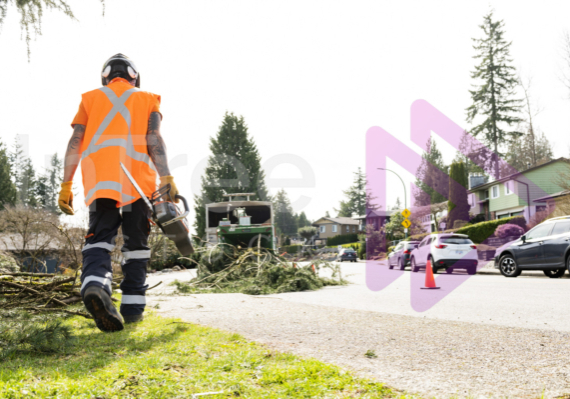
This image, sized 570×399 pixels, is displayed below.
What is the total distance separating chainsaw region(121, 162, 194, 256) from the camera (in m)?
3.83

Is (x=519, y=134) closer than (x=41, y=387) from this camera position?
No

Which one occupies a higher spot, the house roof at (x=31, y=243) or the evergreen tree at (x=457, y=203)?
the evergreen tree at (x=457, y=203)

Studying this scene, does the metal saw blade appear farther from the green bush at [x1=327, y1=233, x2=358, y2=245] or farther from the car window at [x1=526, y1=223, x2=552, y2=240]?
the green bush at [x1=327, y1=233, x2=358, y2=245]

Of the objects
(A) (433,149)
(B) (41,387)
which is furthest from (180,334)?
(A) (433,149)

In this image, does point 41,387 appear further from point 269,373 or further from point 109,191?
point 109,191

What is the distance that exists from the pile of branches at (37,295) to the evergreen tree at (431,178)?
77.4 meters

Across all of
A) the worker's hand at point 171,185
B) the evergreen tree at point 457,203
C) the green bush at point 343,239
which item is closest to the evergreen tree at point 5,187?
the evergreen tree at point 457,203

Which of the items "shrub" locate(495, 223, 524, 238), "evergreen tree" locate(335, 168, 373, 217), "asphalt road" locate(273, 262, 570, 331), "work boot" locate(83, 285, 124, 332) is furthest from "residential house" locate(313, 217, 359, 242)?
"work boot" locate(83, 285, 124, 332)

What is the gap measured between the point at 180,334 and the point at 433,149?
8880 cm

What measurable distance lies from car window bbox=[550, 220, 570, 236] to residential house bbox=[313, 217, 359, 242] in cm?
7782

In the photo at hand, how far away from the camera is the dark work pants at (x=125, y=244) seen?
379 cm

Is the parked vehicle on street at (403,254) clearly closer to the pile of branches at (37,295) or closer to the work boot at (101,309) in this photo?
the pile of branches at (37,295)

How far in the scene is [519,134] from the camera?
49.2 m

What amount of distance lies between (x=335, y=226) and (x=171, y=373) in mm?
91376
